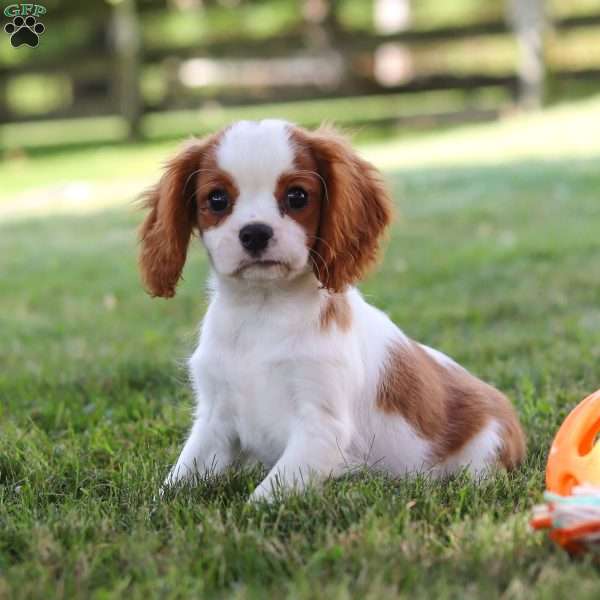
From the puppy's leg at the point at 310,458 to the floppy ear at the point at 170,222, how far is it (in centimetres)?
79

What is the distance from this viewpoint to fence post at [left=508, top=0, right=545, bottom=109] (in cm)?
1842

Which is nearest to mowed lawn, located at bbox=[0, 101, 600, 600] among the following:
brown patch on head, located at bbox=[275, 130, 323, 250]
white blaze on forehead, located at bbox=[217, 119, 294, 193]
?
brown patch on head, located at bbox=[275, 130, 323, 250]

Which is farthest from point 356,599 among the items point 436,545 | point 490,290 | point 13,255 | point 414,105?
point 414,105

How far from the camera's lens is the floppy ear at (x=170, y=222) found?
→ 12.0ft

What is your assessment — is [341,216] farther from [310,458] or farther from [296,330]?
[310,458]

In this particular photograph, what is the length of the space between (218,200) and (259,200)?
0.16m

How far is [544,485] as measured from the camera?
350 cm

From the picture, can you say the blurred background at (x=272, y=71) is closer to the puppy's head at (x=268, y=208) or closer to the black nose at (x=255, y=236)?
the puppy's head at (x=268, y=208)

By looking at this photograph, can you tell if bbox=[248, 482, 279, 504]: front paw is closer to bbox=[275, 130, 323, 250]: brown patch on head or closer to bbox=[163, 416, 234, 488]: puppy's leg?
bbox=[163, 416, 234, 488]: puppy's leg

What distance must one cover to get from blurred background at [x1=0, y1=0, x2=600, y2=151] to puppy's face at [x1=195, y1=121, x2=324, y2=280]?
52.5 ft

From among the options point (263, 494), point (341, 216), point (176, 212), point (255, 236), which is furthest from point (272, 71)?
point (263, 494)

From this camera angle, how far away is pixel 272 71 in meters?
22.8

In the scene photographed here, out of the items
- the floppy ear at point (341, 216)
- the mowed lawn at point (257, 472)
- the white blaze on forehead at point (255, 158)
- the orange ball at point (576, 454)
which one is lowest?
the mowed lawn at point (257, 472)

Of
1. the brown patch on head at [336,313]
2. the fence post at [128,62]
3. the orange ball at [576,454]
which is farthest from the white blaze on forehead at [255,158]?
the fence post at [128,62]
